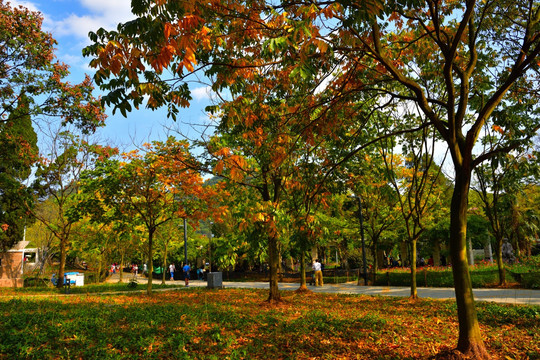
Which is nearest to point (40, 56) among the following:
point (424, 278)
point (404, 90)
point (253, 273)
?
point (404, 90)

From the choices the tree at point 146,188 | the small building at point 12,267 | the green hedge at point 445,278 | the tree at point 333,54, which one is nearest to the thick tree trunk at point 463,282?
the tree at point 333,54

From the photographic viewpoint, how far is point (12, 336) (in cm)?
577

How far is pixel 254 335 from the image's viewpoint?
670 centimetres

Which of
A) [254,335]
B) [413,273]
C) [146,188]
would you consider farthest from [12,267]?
[413,273]

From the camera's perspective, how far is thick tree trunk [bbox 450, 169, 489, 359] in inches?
196

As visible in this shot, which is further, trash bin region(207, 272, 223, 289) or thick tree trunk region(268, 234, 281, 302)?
trash bin region(207, 272, 223, 289)

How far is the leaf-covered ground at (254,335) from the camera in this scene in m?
5.41

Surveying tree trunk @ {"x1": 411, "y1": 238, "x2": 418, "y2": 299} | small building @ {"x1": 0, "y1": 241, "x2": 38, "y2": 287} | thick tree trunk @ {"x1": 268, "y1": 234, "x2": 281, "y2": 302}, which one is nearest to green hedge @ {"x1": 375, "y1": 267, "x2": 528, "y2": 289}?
tree trunk @ {"x1": 411, "y1": 238, "x2": 418, "y2": 299}

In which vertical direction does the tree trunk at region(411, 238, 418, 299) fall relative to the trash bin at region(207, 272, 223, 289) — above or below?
above

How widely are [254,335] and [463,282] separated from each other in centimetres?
377

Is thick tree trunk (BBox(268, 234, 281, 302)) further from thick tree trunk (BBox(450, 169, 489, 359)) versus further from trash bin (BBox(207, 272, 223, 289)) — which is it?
trash bin (BBox(207, 272, 223, 289))

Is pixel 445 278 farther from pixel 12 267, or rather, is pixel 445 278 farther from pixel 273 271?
pixel 12 267

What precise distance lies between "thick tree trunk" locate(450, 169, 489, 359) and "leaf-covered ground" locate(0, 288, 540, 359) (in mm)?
587

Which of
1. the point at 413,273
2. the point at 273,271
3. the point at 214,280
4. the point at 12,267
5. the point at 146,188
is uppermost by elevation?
the point at 146,188
